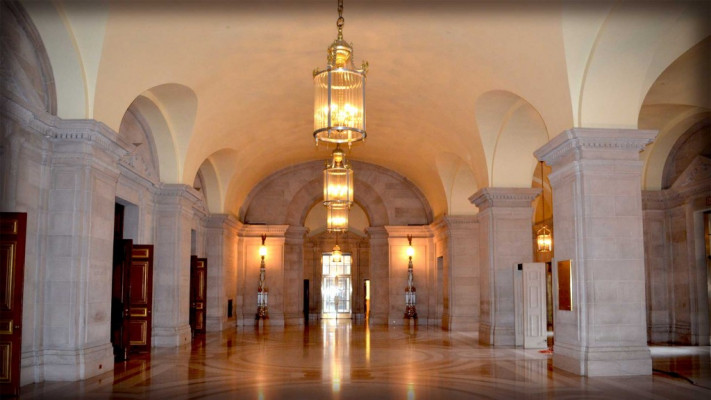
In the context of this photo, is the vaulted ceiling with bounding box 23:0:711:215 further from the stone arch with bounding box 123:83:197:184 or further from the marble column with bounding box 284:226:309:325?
the marble column with bounding box 284:226:309:325

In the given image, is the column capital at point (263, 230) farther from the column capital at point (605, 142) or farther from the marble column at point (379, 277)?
the column capital at point (605, 142)

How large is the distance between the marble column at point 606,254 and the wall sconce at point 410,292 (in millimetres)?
14540

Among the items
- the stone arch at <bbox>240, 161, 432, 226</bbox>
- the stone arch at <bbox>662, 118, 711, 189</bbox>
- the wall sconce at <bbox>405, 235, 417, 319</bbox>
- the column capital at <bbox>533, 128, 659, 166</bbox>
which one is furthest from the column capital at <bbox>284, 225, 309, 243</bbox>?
the column capital at <bbox>533, 128, 659, 166</bbox>

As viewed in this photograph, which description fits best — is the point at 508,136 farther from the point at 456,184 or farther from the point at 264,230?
the point at 264,230

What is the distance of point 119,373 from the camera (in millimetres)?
11094

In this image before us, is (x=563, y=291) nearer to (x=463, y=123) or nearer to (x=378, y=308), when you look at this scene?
(x=463, y=123)

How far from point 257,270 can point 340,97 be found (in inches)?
685

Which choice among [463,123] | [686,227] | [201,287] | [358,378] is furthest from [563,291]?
[201,287]

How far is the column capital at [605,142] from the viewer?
10898mm

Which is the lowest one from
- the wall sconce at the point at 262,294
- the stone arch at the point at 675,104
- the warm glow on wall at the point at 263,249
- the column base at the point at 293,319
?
the column base at the point at 293,319

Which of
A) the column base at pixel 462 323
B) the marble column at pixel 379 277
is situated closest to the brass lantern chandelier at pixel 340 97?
the column base at pixel 462 323

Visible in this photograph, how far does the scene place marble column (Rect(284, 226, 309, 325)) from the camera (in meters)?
26.6

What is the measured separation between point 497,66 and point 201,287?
1145 centimetres

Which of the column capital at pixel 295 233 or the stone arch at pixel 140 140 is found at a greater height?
the stone arch at pixel 140 140
